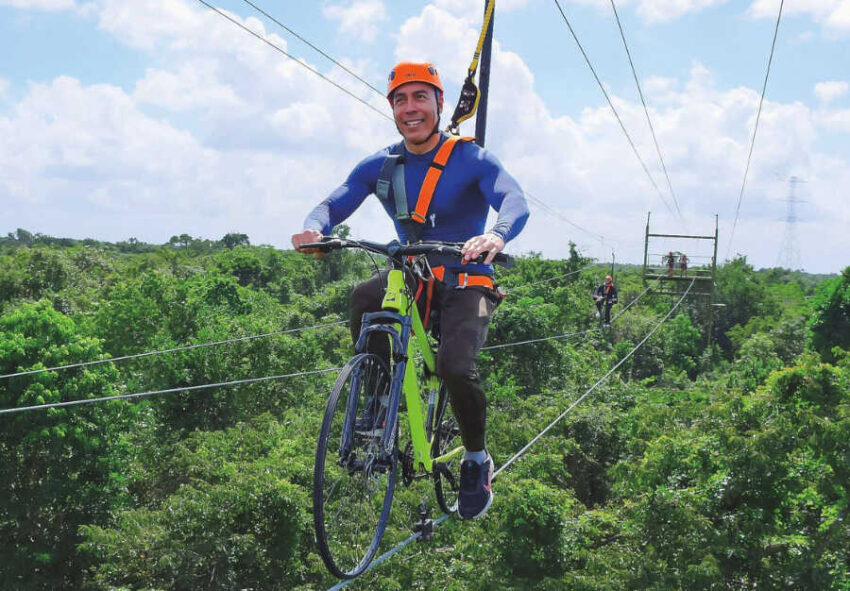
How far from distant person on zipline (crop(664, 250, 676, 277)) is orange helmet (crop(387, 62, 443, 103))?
38127 mm

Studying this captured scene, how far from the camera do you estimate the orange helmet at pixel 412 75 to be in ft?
12.2

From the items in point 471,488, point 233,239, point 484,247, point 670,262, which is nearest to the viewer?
point 484,247

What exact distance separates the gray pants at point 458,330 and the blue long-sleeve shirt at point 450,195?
0.52 feet

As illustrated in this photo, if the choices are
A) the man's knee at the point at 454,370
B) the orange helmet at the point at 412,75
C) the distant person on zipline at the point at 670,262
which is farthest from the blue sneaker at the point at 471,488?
the distant person on zipline at the point at 670,262

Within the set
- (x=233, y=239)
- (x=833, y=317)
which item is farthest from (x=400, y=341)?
(x=233, y=239)

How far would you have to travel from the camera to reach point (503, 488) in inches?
687

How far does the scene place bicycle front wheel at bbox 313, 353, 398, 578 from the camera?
317 cm

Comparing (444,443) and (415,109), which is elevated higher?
(415,109)

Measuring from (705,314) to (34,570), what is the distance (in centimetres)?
6549

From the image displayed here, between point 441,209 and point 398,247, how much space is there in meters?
0.54

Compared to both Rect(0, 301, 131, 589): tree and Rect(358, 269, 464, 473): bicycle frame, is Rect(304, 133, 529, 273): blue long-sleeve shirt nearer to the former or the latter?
Rect(358, 269, 464, 473): bicycle frame

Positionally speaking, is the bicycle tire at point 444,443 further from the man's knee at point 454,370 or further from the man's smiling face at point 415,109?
the man's smiling face at point 415,109

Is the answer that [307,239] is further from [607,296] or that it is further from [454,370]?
[607,296]

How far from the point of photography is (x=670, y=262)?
40156mm
